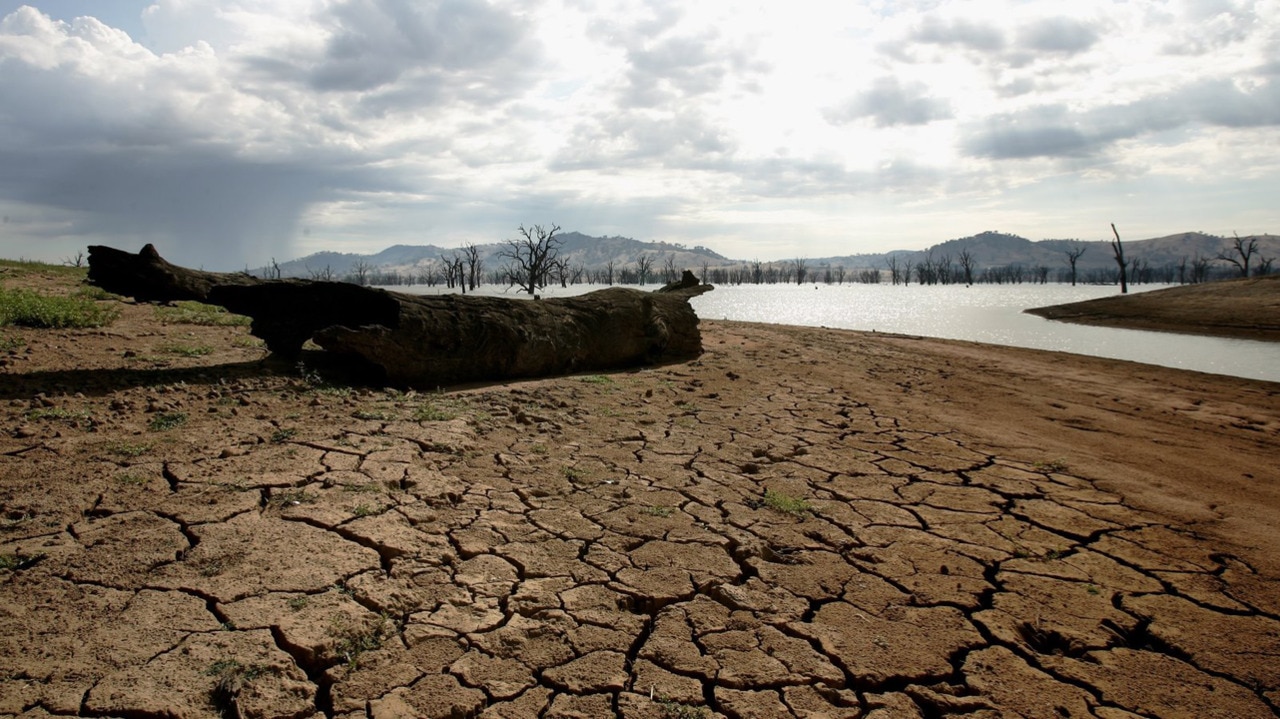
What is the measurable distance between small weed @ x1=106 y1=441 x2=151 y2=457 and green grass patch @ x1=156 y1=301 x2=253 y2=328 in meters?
4.99

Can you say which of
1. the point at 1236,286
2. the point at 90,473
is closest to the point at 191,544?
the point at 90,473

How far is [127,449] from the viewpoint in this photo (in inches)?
147

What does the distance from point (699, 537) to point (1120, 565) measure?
2.31 metres

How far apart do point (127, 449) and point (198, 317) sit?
5.82 meters

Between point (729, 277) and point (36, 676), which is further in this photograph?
point (729, 277)

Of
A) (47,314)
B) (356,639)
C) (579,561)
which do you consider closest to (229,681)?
(356,639)

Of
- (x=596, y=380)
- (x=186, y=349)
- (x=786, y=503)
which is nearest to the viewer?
(x=786, y=503)

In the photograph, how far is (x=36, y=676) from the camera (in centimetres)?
198

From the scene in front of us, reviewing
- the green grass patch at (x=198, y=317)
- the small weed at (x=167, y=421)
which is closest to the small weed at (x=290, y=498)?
the small weed at (x=167, y=421)

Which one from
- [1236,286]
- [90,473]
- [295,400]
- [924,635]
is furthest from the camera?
[1236,286]

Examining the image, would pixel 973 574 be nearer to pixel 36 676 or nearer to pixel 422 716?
pixel 422 716

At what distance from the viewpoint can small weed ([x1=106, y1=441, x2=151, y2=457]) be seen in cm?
370

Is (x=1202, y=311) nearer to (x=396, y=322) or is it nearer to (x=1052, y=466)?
(x=1052, y=466)

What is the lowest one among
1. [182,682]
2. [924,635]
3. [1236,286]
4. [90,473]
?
[924,635]
